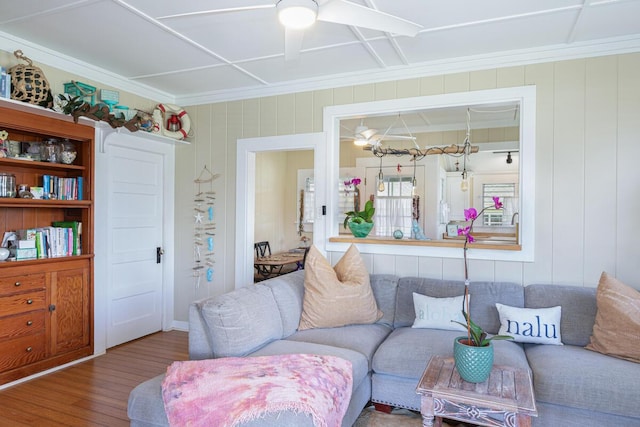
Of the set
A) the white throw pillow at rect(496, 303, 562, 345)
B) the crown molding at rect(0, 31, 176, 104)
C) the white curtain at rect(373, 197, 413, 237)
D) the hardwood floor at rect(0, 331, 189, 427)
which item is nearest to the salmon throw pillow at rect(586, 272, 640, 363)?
the white throw pillow at rect(496, 303, 562, 345)

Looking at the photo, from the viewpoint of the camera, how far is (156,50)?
3391 millimetres

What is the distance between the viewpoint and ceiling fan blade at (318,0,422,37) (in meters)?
2.12

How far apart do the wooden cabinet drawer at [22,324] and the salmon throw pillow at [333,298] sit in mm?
2088

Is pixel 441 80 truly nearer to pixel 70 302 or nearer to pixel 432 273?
pixel 432 273

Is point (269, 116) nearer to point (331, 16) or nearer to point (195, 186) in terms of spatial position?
point (195, 186)

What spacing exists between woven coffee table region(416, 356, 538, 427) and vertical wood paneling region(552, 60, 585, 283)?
1.52 metres

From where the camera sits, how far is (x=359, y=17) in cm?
219

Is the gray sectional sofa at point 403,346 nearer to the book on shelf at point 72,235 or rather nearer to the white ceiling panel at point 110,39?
the book on shelf at point 72,235

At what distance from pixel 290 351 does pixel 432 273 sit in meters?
1.63

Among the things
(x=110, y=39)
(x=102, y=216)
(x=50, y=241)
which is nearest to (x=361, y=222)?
(x=102, y=216)

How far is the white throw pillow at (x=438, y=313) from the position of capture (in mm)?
3012

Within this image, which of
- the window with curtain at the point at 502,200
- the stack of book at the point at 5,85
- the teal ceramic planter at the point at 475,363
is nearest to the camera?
the teal ceramic planter at the point at 475,363

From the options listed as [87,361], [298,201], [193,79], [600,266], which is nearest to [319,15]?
[193,79]

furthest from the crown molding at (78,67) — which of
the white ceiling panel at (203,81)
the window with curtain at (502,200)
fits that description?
→ the window with curtain at (502,200)
